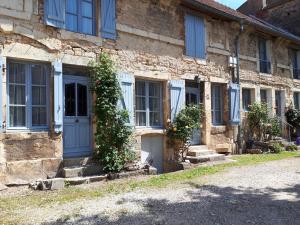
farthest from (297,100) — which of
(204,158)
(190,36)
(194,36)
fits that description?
(204,158)

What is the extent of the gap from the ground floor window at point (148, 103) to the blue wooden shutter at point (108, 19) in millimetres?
1521

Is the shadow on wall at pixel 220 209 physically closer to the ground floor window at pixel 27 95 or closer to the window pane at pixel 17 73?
the ground floor window at pixel 27 95

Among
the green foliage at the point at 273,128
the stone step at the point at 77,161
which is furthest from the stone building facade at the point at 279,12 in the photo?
the stone step at the point at 77,161

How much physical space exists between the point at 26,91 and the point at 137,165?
2.92 metres

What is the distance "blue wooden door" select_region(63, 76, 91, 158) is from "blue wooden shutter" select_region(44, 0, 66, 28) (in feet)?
3.77

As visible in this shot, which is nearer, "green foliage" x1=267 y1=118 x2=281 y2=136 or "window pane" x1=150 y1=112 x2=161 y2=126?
"window pane" x1=150 y1=112 x2=161 y2=126

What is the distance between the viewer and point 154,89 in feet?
31.8

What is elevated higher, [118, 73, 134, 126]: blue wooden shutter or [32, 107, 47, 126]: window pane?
[118, 73, 134, 126]: blue wooden shutter

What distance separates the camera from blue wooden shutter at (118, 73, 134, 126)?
8.32 metres

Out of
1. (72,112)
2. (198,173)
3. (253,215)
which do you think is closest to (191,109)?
(198,173)

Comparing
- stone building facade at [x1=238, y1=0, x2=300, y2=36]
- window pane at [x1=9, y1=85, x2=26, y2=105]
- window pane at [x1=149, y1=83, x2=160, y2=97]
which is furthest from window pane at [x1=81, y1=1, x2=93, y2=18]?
stone building facade at [x1=238, y1=0, x2=300, y2=36]

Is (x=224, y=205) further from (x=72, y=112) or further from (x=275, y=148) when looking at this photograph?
(x=275, y=148)

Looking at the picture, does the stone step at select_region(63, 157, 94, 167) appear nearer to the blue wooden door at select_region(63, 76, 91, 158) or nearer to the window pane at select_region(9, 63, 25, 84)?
the blue wooden door at select_region(63, 76, 91, 158)

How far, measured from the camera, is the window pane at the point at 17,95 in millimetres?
6786
